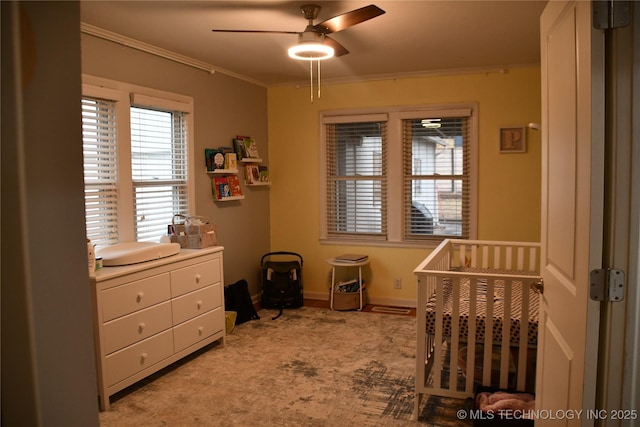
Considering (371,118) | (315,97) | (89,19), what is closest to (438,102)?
(371,118)

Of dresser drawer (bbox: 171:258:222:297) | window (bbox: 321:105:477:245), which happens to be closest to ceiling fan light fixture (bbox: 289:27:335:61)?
dresser drawer (bbox: 171:258:222:297)

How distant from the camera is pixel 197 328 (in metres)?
3.73

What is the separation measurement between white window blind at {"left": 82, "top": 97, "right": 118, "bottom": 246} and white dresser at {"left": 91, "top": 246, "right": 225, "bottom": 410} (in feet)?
1.73

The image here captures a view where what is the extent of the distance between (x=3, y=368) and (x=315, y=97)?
16.2ft

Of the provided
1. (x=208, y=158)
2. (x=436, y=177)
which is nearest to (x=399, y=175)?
(x=436, y=177)

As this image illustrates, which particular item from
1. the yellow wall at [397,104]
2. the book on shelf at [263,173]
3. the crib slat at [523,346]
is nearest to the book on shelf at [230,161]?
the book on shelf at [263,173]

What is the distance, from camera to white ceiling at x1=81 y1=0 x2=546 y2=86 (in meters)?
3.06

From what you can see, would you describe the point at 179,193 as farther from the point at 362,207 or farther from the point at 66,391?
the point at 66,391

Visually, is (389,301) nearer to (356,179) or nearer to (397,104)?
(356,179)

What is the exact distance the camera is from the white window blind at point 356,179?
5332 millimetres

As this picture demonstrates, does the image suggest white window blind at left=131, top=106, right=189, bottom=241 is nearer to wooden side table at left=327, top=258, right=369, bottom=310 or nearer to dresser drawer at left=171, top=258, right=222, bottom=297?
dresser drawer at left=171, top=258, right=222, bottom=297

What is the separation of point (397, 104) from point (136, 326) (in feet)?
11.0

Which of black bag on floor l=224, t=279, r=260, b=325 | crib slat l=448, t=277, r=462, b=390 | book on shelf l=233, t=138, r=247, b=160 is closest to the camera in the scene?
crib slat l=448, t=277, r=462, b=390

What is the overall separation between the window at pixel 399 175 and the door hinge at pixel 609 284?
3.68 m
